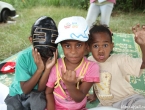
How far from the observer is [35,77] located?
1.46 meters

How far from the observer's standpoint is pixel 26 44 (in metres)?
4.09

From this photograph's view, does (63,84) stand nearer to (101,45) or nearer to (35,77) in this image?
(35,77)

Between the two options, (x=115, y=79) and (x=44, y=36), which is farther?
(x=115, y=79)

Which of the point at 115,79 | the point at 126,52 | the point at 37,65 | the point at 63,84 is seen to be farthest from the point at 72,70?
the point at 126,52

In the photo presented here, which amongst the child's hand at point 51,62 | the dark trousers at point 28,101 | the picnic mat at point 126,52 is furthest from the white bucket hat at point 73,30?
the picnic mat at point 126,52

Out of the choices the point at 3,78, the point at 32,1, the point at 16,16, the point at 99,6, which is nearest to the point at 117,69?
the point at 3,78

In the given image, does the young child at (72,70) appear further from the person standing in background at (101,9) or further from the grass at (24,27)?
the grass at (24,27)

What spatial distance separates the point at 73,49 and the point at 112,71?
15.1 inches

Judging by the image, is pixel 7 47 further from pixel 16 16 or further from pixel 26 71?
pixel 26 71

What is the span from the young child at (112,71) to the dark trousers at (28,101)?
0.45 metres

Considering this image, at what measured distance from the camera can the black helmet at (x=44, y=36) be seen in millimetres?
1454

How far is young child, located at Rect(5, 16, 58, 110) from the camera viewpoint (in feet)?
4.78

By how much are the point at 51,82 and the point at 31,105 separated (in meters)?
0.21

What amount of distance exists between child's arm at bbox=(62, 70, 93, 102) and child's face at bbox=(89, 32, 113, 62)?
25cm
